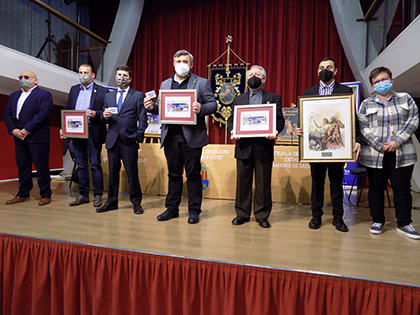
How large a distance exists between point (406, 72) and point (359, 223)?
2.05m

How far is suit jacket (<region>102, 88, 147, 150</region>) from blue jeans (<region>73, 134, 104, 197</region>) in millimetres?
416

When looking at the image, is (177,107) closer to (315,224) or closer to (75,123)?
(75,123)

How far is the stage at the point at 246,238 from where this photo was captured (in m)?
1.54

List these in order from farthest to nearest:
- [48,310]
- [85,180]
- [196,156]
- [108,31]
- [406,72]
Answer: [108,31] → [406,72] → [85,180] → [196,156] → [48,310]

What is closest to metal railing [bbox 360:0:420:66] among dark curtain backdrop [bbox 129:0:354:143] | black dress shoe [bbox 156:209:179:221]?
dark curtain backdrop [bbox 129:0:354:143]

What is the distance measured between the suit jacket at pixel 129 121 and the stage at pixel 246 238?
700 millimetres

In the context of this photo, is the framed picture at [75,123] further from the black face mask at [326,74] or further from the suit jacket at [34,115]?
the black face mask at [326,74]

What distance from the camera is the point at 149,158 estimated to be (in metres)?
3.81

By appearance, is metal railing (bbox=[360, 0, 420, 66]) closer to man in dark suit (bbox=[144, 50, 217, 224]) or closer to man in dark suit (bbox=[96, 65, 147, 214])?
man in dark suit (bbox=[144, 50, 217, 224])

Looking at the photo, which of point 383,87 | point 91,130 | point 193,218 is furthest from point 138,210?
point 383,87

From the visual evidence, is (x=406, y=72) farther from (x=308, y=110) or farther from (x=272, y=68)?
(x=272, y=68)

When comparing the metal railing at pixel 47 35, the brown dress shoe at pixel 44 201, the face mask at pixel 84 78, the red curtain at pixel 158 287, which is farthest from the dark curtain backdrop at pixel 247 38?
the red curtain at pixel 158 287

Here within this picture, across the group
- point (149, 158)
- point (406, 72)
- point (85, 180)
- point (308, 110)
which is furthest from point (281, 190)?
point (85, 180)

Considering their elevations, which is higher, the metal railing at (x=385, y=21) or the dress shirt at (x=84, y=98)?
the metal railing at (x=385, y=21)
